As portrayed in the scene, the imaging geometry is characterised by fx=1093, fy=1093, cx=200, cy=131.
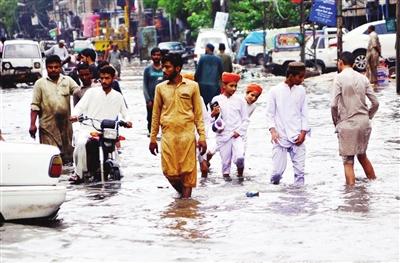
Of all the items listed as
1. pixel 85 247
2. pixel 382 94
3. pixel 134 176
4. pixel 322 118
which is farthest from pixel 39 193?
pixel 382 94

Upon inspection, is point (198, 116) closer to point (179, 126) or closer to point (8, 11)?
point (179, 126)

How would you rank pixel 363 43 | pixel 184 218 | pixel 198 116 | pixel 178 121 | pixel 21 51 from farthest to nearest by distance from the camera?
pixel 21 51, pixel 363 43, pixel 198 116, pixel 178 121, pixel 184 218

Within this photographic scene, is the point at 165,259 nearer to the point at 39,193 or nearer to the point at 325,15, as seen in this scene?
the point at 39,193

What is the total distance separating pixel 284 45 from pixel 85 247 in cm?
3258

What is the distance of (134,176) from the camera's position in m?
13.8

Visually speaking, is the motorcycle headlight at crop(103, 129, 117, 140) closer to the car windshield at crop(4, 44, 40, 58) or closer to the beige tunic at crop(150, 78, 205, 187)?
the beige tunic at crop(150, 78, 205, 187)

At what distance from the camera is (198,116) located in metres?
11.1

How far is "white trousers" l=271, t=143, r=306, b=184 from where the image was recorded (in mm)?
12094

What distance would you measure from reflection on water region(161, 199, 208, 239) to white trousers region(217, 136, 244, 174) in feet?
6.13

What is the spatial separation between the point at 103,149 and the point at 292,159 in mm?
2202

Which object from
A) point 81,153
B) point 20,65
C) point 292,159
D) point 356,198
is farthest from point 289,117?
point 20,65

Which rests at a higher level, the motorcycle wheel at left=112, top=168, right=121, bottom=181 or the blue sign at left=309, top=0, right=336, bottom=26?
the blue sign at left=309, top=0, right=336, bottom=26

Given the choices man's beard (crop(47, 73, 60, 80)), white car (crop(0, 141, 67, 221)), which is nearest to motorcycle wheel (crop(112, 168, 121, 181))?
man's beard (crop(47, 73, 60, 80))

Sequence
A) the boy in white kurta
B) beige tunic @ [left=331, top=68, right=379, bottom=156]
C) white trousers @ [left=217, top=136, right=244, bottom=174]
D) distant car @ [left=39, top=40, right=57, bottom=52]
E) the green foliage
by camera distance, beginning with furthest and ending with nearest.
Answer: the green foliage, distant car @ [left=39, top=40, right=57, bottom=52], white trousers @ [left=217, top=136, right=244, bottom=174], the boy in white kurta, beige tunic @ [left=331, top=68, right=379, bottom=156]
